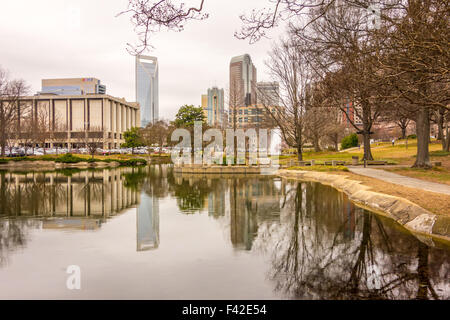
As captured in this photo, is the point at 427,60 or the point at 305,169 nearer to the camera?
the point at 427,60

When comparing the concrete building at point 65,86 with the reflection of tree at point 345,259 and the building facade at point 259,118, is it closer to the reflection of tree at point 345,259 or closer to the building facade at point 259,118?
the building facade at point 259,118

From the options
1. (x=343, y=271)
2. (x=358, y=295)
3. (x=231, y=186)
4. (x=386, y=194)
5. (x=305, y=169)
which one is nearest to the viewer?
(x=358, y=295)

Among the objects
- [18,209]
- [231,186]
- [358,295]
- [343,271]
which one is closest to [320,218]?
[343,271]

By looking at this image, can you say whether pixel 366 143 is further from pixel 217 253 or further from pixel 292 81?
pixel 217 253

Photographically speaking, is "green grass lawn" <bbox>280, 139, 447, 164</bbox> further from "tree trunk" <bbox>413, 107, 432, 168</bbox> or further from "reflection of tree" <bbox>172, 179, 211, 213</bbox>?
"reflection of tree" <bbox>172, 179, 211, 213</bbox>

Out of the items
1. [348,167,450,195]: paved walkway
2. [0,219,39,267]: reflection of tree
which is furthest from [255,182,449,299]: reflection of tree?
[0,219,39,267]: reflection of tree

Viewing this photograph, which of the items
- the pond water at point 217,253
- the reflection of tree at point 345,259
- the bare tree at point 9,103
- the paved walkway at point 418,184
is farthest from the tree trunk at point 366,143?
the bare tree at point 9,103

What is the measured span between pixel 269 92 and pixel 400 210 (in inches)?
1085

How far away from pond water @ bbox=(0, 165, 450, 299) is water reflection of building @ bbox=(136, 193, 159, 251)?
4cm

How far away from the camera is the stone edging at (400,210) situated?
10035mm

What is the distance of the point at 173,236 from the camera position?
1018 centimetres

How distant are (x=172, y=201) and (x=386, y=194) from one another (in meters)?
9.32

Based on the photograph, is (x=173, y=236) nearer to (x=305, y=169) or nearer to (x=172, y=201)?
(x=172, y=201)

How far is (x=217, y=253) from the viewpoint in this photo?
8.48 meters
